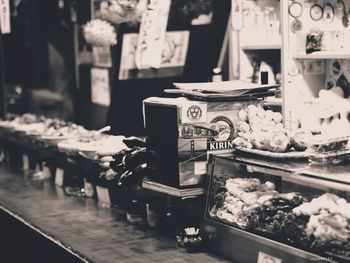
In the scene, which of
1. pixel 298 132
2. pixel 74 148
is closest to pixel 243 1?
pixel 74 148

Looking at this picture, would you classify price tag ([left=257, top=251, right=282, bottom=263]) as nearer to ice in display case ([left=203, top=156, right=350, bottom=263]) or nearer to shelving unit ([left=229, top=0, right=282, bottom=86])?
ice in display case ([left=203, top=156, right=350, bottom=263])

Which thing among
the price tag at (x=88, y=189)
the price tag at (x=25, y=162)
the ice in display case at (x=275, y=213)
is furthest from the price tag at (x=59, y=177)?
the ice in display case at (x=275, y=213)

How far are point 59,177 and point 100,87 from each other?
161 cm

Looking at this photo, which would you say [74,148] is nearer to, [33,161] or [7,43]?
[33,161]

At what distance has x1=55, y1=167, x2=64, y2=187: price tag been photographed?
454 centimetres

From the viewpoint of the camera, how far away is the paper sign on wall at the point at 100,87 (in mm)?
5902

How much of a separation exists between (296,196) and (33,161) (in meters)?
3.17

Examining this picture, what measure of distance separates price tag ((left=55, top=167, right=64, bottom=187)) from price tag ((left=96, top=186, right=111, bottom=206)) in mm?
622

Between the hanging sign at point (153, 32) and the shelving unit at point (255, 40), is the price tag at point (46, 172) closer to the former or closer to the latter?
the hanging sign at point (153, 32)

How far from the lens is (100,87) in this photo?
6.02 m

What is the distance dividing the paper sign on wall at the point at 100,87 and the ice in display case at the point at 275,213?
320cm

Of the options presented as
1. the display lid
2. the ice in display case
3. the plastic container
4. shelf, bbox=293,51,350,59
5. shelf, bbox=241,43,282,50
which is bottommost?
→ the ice in display case

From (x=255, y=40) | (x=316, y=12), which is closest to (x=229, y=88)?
(x=316, y=12)

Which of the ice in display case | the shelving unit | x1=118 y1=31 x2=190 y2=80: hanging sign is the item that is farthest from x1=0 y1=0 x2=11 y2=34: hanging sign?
the ice in display case
